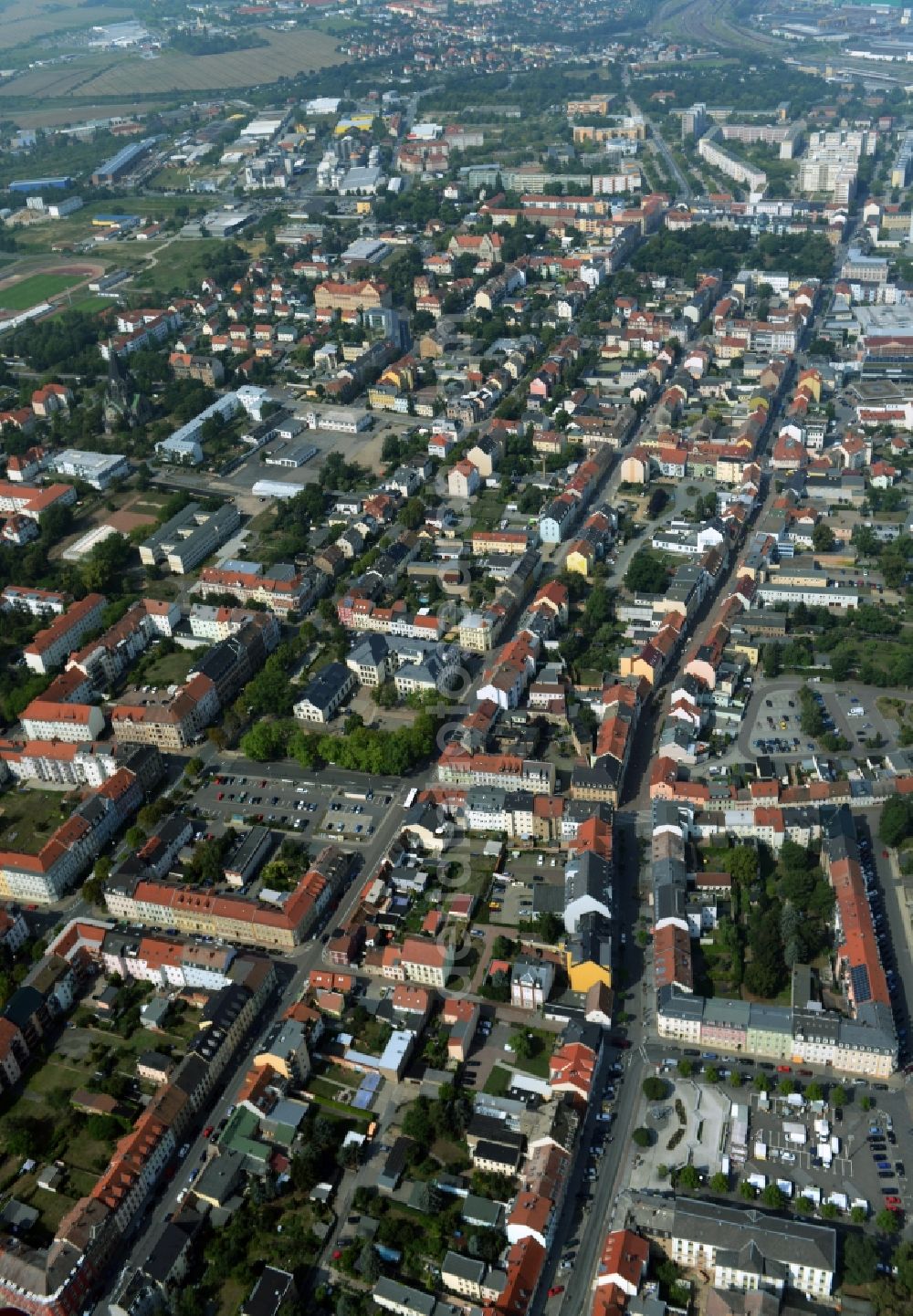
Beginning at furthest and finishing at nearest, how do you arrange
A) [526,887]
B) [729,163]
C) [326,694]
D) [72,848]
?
[729,163] → [326,694] → [72,848] → [526,887]

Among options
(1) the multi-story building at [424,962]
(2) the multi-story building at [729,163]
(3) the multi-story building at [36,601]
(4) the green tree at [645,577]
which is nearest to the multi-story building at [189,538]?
(3) the multi-story building at [36,601]

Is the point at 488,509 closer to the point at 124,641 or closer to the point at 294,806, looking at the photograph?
the point at 124,641

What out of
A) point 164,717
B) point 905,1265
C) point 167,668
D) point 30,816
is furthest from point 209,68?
point 905,1265

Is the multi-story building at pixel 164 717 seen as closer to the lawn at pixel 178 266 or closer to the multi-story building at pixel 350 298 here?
the multi-story building at pixel 350 298

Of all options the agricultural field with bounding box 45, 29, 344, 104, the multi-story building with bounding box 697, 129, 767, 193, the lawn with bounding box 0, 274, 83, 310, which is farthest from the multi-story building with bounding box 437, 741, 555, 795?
the agricultural field with bounding box 45, 29, 344, 104

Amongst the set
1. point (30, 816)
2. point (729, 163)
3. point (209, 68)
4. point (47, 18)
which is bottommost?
point (30, 816)
